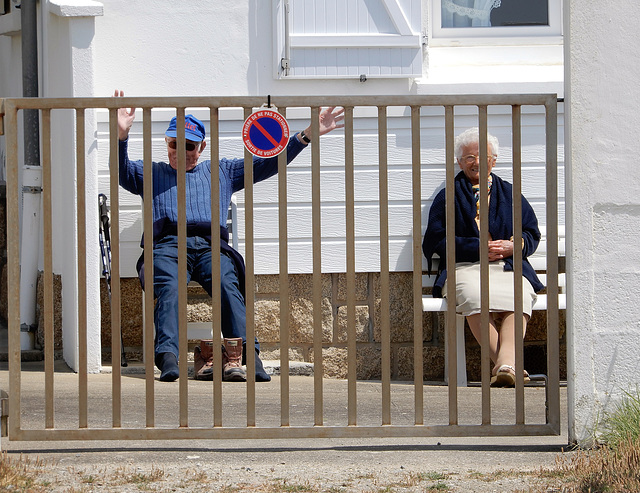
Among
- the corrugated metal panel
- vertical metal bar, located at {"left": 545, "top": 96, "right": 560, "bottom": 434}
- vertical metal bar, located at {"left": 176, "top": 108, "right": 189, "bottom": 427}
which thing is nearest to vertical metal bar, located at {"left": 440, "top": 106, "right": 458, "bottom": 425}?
vertical metal bar, located at {"left": 545, "top": 96, "right": 560, "bottom": 434}

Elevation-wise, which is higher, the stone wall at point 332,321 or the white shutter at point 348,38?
the white shutter at point 348,38

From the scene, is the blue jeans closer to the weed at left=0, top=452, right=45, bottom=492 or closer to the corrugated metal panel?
the corrugated metal panel

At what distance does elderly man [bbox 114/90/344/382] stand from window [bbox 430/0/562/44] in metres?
Answer: 1.82

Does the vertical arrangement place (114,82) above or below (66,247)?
above

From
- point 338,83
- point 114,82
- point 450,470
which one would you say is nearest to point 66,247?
point 114,82

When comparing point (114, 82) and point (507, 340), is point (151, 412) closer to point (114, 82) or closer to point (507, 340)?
point (507, 340)

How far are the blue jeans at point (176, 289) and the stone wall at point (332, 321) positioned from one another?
0.50 metres

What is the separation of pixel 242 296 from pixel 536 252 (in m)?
Answer: 1.78

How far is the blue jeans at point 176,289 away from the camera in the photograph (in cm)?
507

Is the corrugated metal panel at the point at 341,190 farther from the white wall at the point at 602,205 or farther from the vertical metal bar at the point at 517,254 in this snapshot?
the white wall at the point at 602,205

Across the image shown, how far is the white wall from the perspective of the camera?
359cm

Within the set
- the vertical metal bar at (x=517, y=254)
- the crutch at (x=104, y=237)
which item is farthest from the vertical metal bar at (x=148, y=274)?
the crutch at (x=104, y=237)

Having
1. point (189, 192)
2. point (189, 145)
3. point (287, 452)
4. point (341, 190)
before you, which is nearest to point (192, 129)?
point (189, 145)

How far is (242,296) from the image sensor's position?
5.32 meters
